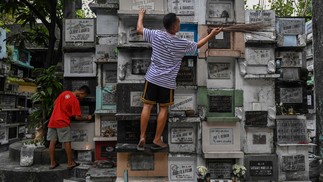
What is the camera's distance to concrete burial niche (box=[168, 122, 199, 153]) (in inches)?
204

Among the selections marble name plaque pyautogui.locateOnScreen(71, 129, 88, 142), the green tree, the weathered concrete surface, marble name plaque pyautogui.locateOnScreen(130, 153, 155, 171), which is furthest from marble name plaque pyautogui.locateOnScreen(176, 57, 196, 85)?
the green tree

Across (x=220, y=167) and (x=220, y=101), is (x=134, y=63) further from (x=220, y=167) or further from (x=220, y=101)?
(x=220, y=167)

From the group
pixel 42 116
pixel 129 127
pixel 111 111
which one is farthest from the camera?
pixel 42 116

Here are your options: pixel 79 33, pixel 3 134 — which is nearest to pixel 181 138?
pixel 79 33

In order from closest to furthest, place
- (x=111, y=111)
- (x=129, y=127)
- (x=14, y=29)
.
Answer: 1. (x=129, y=127)
2. (x=111, y=111)
3. (x=14, y=29)

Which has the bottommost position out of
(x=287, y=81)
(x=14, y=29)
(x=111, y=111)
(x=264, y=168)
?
(x=264, y=168)

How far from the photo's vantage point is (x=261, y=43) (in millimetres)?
5477

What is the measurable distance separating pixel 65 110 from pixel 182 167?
2.55 meters

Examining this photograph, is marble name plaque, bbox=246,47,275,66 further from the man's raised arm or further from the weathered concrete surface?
the weathered concrete surface

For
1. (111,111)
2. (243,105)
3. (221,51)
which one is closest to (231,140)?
(243,105)

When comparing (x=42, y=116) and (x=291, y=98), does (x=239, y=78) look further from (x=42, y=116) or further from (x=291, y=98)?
(x=42, y=116)

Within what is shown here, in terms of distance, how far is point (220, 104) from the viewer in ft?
17.3

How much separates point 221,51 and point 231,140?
1537 mm

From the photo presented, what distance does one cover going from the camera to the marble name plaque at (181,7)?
5238 mm
